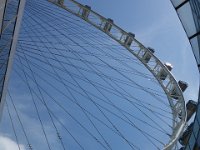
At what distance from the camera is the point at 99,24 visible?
44.6m

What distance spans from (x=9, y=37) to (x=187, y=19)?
32.3ft

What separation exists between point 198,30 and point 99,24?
23.1 meters

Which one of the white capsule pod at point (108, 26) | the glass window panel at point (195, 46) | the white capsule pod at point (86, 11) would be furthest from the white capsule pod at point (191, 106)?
the glass window panel at point (195, 46)

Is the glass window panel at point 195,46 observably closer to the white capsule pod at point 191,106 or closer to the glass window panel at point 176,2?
the glass window panel at point 176,2

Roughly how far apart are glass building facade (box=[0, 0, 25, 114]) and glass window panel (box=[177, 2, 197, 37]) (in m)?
8.70

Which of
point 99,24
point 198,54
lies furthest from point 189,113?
point 198,54

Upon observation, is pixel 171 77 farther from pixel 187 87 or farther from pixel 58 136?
pixel 58 136

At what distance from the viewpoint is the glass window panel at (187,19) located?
22844mm

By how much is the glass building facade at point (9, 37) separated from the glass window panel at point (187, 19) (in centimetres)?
870

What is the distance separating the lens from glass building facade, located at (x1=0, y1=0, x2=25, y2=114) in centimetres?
2438

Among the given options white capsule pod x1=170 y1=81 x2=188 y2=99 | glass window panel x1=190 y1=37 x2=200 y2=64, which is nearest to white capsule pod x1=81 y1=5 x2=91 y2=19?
white capsule pod x1=170 y1=81 x2=188 y2=99

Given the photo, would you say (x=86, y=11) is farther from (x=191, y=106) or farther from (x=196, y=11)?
(x=196, y=11)

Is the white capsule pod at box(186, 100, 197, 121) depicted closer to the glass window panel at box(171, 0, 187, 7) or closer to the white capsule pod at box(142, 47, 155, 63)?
the white capsule pod at box(142, 47, 155, 63)

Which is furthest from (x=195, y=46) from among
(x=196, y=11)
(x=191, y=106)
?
(x=191, y=106)
